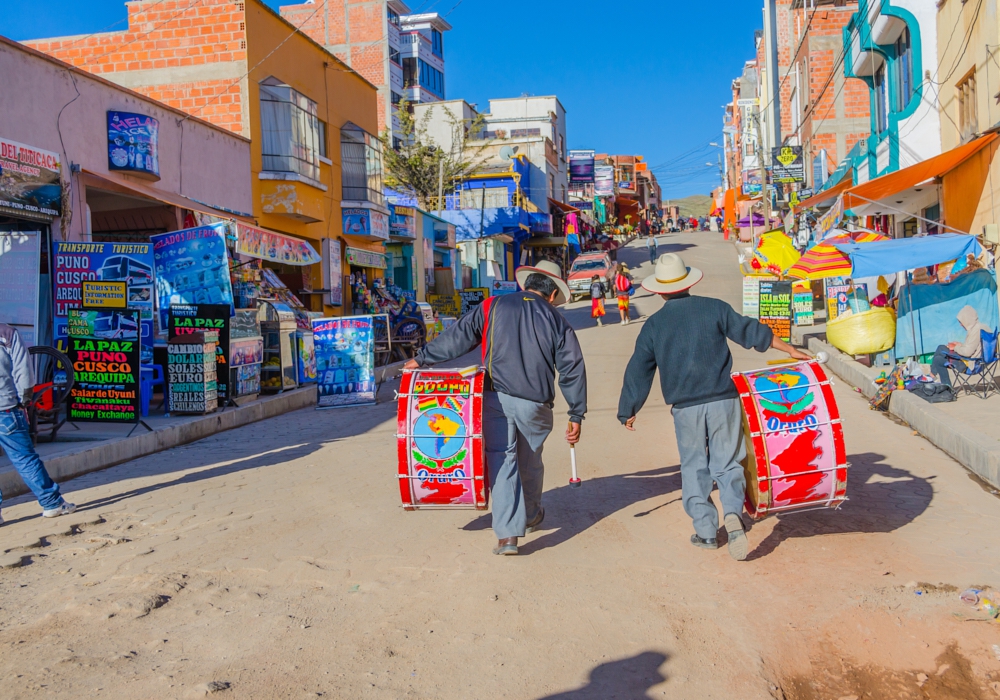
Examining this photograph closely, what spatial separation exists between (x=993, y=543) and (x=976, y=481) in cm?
205

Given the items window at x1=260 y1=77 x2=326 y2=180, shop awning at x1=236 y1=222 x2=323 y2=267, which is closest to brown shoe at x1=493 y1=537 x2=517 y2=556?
shop awning at x1=236 y1=222 x2=323 y2=267

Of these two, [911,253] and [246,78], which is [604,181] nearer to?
[246,78]

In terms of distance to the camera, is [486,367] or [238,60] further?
[238,60]

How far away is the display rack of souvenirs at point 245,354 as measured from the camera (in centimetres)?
1229

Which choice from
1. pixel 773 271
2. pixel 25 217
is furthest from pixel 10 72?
pixel 773 271

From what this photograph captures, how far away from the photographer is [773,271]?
69.2 feet

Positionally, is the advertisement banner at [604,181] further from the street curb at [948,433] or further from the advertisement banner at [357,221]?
the street curb at [948,433]

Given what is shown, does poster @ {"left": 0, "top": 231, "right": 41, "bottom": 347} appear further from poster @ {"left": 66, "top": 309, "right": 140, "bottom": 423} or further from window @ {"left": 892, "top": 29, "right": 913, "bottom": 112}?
window @ {"left": 892, "top": 29, "right": 913, "bottom": 112}

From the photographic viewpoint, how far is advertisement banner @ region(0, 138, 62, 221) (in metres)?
10.8

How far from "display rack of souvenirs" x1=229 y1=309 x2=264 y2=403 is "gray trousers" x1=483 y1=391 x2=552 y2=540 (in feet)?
25.3

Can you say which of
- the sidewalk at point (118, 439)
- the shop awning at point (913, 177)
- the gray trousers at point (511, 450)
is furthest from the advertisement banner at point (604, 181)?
the gray trousers at point (511, 450)

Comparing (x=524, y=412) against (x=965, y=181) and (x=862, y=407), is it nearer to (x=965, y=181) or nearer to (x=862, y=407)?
(x=862, y=407)

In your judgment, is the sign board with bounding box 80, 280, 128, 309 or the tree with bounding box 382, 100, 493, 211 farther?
the tree with bounding box 382, 100, 493, 211

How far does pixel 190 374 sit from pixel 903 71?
16188 millimetres
